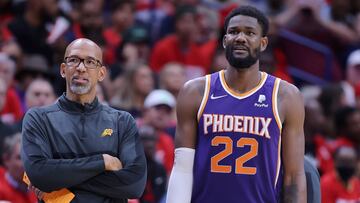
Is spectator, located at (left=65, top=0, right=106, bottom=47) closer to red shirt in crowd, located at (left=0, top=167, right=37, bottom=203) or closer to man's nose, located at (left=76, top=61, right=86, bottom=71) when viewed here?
red shirt in crowd, located at (left=0, top=167, right=37, bottom=203)

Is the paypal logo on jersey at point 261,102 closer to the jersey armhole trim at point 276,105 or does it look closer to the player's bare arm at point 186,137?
the jersey armhole trim at point 276,105

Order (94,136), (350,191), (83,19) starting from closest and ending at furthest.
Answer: (94,136)
(350,191)
(83,19)

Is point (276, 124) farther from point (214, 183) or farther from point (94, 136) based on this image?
point (94, 136)

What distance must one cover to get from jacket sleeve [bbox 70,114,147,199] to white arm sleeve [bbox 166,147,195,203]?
24 centimetres

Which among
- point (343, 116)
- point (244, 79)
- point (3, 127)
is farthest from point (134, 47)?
point (244, 79)

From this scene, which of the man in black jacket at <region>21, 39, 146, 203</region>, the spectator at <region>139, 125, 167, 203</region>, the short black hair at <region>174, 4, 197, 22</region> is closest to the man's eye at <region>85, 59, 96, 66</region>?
the man in black jacket at <region>21, 39, 146, 203</region>

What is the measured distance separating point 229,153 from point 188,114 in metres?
0.38

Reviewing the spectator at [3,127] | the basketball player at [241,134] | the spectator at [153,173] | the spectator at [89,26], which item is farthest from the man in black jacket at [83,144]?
the spectator at [89,26]

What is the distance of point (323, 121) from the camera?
37.5ft

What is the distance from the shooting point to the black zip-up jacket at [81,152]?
601 centimetres

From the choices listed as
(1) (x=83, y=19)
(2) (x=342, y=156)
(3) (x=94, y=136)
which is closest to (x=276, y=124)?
(3) (x=94, y=136)

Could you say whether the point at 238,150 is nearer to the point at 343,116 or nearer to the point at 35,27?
the point at 343,116

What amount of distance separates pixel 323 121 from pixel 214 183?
5322mm

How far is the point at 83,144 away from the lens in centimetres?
616
